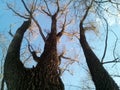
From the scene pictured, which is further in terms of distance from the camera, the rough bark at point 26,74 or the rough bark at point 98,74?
the rough bark at point 26,74

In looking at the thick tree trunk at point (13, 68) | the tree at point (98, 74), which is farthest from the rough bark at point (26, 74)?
the tree at point (98, 74)

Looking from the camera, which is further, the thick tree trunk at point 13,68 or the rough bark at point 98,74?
the thick tree trunk at point 13,68

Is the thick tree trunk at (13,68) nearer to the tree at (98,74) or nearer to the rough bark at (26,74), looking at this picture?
the rough bark at (26,74)

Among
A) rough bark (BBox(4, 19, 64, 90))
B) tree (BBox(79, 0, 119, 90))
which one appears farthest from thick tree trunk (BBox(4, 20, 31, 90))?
tree (BBox(79, 0, 119, 90))

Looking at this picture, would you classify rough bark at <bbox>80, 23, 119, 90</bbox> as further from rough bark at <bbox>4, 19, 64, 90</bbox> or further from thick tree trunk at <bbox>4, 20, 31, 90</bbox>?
thick tree trunk at <bbox>4, 20, 31, 90</bbox>

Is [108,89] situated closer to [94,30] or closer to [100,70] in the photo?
[100,70]

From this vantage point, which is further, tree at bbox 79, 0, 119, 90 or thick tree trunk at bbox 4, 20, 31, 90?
thick tree trunk at bbox 4, 20, 31, 90

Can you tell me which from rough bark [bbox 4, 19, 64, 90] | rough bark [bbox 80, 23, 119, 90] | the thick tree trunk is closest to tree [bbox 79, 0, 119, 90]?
rough bark [bbox 80, 23, 119, 90]

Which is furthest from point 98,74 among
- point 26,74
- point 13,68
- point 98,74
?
point 13,68

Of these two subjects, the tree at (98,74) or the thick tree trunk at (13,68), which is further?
the thick tree trunk at (13,68)

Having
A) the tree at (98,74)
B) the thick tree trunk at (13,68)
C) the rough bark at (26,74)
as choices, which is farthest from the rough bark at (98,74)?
the thick tree trunk at (13,68)

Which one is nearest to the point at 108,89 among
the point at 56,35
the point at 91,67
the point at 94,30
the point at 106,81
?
the point at 106,81

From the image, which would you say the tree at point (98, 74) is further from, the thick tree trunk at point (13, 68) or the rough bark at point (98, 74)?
the thick tree trunk at point (13, 68)

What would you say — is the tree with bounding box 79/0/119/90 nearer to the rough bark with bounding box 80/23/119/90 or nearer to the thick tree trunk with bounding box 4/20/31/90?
the rough bark with bounding box 80/23/119/90
